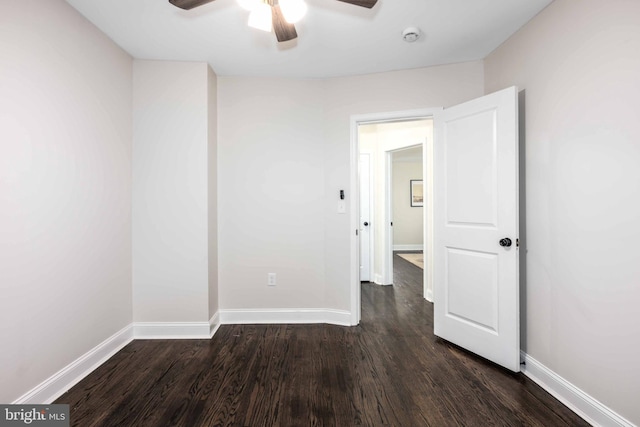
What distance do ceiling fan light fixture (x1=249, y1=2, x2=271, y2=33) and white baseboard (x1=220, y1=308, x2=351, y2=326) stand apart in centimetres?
243

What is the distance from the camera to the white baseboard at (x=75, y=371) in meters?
1.69

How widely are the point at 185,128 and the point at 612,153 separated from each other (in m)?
2.98

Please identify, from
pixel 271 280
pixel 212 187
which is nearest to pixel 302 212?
pixel 271 280

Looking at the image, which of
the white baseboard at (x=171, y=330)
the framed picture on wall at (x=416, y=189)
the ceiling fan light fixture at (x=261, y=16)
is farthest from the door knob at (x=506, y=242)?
the framed picture on wall at (x=416, y=189)

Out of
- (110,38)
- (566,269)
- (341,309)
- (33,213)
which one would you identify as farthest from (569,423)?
(110,38)

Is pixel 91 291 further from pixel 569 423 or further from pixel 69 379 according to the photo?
pixel 569 423

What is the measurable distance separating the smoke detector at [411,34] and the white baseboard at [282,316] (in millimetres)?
2453

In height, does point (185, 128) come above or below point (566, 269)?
above

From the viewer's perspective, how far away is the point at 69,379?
1.91 meters

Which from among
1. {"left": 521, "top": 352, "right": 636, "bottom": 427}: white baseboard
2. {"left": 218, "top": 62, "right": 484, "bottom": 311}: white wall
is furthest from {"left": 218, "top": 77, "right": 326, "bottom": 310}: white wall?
{"left": 521, "top": 352, "right": 636, "bottom": 427}: white baseboard

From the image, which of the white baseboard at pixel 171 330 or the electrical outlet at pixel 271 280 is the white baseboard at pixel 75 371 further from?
the electrical outlet at pixel 271 280

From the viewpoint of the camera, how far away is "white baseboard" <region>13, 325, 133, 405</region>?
5.56 feet

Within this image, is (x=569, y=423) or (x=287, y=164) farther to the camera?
(x=287, y=164)

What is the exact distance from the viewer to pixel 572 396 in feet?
5.66
